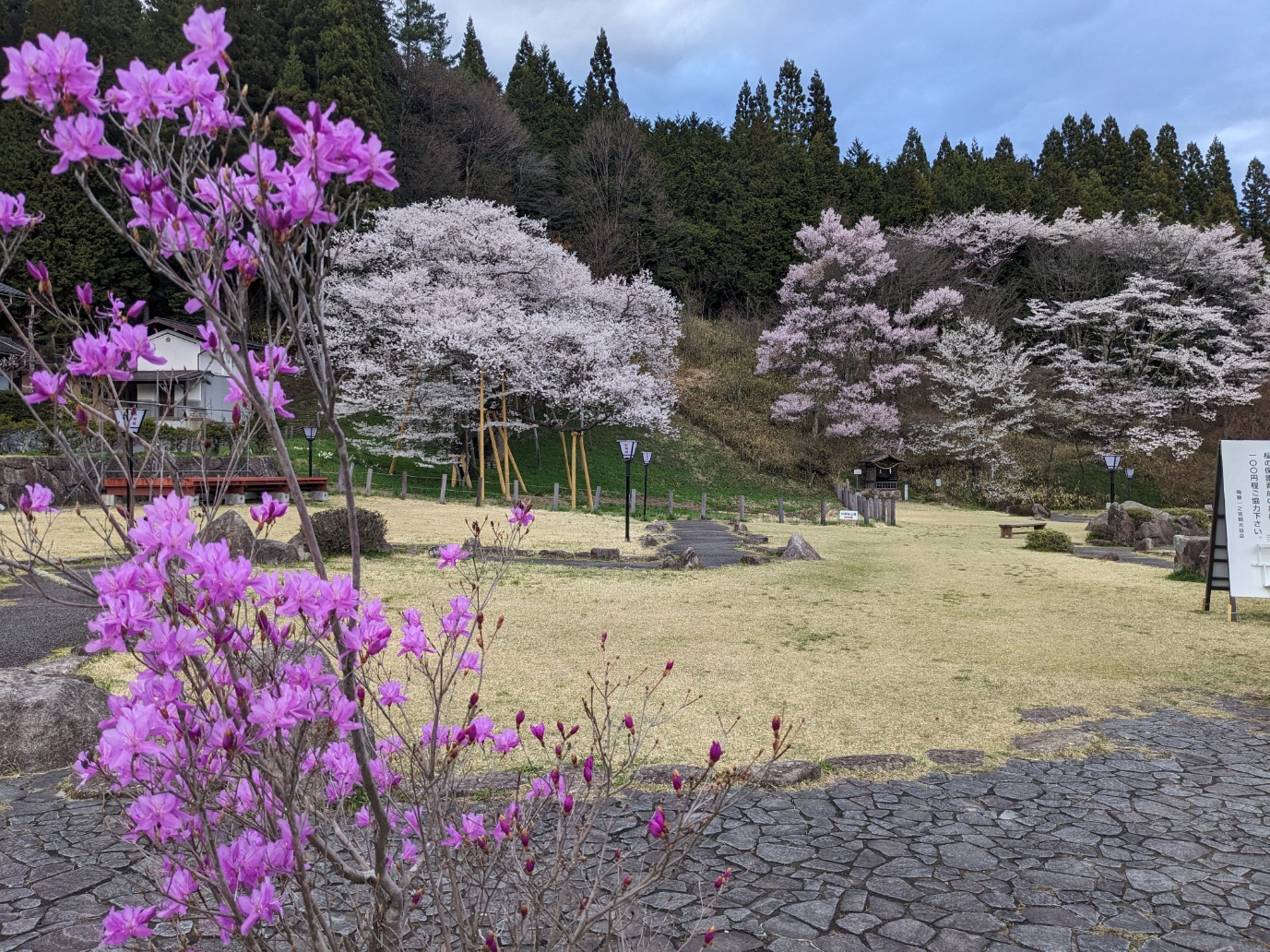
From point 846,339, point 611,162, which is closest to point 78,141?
point 846,339

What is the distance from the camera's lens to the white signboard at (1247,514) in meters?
7.50

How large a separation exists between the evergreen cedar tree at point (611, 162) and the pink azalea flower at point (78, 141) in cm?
2768

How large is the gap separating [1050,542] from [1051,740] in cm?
1145

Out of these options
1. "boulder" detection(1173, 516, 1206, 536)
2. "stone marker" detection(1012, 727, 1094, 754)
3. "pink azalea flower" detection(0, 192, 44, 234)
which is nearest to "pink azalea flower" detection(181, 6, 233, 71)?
"pink azalea flower" detection(0, 192, 44, 234)

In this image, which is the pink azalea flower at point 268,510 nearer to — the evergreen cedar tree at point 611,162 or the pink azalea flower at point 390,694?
the pink azalea flower at point 390,694

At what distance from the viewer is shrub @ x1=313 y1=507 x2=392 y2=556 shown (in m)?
10.6

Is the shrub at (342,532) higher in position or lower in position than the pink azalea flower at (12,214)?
lower

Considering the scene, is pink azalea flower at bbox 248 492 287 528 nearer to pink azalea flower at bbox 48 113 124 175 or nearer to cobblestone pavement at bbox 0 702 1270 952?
pink azalea flower at bbox 48 113 124 175

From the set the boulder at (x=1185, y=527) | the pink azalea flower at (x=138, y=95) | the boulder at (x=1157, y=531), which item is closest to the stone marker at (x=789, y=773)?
the pink azalea flower at (x=138, y=95)

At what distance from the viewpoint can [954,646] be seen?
7.04m

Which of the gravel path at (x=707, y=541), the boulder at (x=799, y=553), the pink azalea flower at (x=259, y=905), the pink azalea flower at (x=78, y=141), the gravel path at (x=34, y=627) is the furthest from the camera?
the gravel path at (x=707, y=541)

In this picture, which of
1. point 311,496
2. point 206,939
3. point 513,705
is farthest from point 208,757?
point 311,496

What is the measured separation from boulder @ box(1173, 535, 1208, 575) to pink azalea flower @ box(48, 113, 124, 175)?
41.0ft

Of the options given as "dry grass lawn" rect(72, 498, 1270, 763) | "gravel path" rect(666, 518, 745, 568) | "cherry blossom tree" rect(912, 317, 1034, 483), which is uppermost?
"cherry blossom tree" rect(912, 317, 1034, 483)
